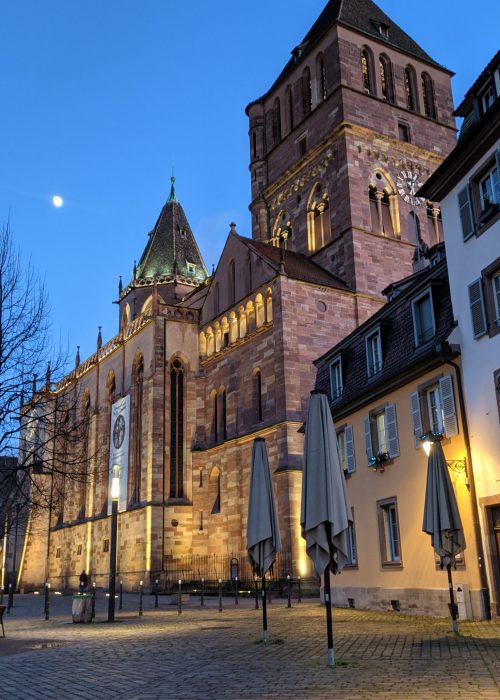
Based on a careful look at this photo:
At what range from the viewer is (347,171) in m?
39.6

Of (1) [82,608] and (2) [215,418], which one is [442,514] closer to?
(1) [82,608]

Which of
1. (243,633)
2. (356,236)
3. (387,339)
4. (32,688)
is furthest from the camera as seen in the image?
(356,236)

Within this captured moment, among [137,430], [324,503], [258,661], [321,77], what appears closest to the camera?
[324,503]

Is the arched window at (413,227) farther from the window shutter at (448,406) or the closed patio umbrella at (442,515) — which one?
the closed patio umbrella at (442,515)

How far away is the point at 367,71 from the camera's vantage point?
44.0 meters

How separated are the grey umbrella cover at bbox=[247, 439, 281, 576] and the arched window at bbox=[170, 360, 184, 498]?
26318 millimetres

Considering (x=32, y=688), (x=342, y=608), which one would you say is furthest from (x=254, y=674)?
(x=342, y=608)

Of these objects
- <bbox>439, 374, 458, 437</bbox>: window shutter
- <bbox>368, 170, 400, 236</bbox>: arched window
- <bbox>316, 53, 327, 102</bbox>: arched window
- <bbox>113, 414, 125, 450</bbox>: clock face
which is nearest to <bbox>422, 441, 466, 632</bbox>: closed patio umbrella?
Result: <bbox>439, 374, 458, 437</bbox>: window shutter

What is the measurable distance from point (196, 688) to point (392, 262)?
3315 cm

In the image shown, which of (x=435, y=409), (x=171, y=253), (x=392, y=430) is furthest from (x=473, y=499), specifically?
(x=171, y=253)

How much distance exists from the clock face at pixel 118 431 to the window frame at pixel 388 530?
27.4m

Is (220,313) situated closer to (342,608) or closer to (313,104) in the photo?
(313,104)

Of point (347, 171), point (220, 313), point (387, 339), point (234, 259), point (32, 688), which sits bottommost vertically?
point (32, 688)

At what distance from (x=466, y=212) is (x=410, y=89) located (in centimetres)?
3235
